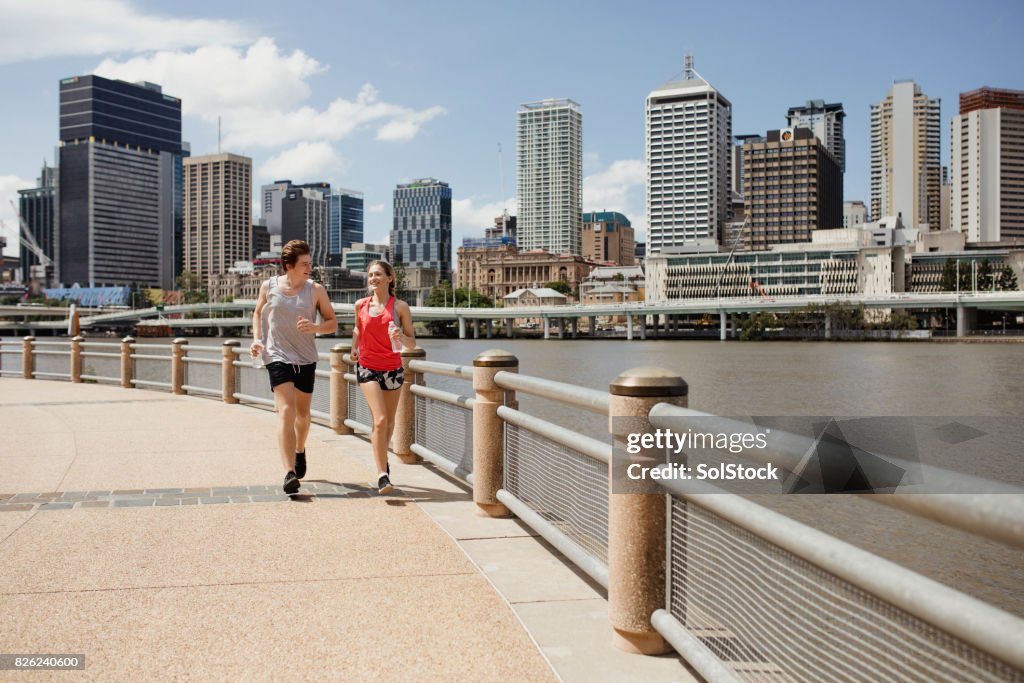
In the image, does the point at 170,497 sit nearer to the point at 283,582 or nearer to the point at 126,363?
the point at 283,582

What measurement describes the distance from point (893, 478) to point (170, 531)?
489cm

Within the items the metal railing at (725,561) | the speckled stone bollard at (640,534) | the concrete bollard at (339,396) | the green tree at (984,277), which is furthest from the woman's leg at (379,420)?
the green tree at (984,277)

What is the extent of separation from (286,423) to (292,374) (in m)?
0.38

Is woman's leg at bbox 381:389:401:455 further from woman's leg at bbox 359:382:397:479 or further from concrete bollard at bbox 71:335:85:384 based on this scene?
concrete bollard at bbox 71:335:85:384

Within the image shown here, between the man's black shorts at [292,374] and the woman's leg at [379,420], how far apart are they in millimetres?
433

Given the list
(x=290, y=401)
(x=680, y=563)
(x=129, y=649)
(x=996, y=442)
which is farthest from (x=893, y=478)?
(x=996, y=442)

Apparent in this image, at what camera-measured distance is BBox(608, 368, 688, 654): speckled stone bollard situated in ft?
12.7

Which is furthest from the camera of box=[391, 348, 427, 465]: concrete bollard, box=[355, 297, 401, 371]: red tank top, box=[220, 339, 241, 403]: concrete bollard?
box=[220, 339, 241, 403]: concrete bollard

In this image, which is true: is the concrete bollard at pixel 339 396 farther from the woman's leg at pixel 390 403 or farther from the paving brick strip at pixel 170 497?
the woman's leg at pixel 390 403

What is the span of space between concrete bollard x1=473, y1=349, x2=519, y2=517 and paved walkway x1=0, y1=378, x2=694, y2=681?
240mm

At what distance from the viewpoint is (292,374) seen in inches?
292

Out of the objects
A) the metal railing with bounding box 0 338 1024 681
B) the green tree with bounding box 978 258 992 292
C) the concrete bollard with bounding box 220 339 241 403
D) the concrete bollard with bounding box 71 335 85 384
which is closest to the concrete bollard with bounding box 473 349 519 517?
the metal railing with bounding box 0 338 1024 681

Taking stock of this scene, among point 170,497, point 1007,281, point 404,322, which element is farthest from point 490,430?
point 1007,281

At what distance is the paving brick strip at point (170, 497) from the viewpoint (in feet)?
23.0
